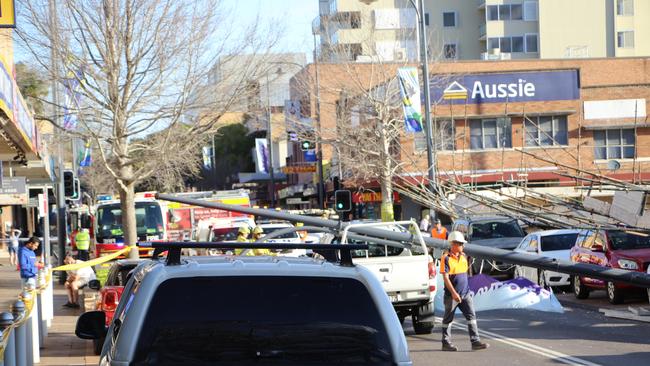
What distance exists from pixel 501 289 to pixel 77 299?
31.5 feet

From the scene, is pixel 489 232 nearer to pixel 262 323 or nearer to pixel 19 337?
pixel 19 337

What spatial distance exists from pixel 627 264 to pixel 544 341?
5.74 m

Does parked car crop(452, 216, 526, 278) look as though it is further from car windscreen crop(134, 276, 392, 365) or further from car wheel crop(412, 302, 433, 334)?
car windscreen crop(134, 276, 392, 365)

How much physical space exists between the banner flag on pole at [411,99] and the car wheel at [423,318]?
781 inches

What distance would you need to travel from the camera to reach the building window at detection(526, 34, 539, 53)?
259 ft

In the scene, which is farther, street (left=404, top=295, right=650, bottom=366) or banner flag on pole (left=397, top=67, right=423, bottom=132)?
banner flag on pole (left=397, top=67, right=423, bottom=132)

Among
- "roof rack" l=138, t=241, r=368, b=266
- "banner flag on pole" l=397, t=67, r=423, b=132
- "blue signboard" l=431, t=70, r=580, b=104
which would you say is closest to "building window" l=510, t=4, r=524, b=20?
"blue signboard" l=431, t=70, r=580, b=104

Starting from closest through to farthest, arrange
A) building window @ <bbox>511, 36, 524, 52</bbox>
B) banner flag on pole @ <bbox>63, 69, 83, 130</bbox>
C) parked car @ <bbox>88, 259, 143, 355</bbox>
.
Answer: parked car @ <bbox>88, 259, 143, 355</bbox> < banner flag on pole @ <bbox>63, 69, 83, 130</bbox> < building window @ <bbox>511, 36, 524, 52</bbox>

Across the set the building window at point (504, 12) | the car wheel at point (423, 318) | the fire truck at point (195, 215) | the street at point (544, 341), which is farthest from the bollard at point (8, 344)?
the building window at point (504, 12)

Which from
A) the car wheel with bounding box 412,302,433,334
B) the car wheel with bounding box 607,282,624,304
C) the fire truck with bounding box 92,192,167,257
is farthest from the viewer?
the fire truck with bounding box 92,192,167,257

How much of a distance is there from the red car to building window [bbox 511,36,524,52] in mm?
56661

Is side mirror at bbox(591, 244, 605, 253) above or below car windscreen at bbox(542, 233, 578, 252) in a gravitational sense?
above

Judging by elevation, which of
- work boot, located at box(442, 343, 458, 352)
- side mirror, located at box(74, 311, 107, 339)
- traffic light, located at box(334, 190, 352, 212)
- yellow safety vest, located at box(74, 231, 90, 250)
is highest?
traffic light, located at box(334, 190, 352, 212)

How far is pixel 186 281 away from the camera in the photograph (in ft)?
19.2
